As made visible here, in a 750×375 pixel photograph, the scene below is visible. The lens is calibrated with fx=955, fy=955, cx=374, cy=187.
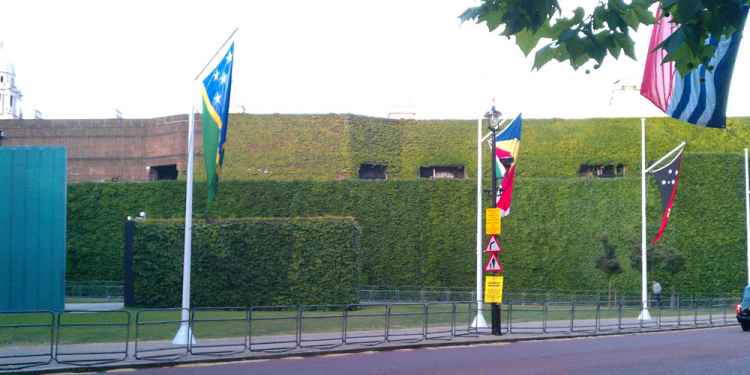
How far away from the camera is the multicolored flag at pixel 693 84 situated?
8953 millimetres

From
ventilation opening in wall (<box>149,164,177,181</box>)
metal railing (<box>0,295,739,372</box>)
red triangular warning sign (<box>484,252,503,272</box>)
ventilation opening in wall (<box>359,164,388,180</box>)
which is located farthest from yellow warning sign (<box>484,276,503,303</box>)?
ventilation opening in wall (<box>149,164,177,181</box>)

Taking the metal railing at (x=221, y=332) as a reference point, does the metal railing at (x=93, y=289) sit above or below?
below

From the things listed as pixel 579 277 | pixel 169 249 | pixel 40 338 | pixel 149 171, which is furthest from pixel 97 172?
pixel 40 338

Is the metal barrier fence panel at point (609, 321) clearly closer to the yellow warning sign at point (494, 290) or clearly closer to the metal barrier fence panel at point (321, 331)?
the yellow warning sign at point (494, 290)

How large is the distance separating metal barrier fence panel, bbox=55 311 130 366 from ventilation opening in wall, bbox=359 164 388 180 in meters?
34.6

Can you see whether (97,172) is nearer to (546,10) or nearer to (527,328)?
(527,328)

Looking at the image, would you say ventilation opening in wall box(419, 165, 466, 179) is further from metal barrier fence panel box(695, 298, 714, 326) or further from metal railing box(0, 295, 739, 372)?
metal railing box(0, 295, 739, 372)

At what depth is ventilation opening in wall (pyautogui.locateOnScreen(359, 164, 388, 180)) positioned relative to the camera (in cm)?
5922

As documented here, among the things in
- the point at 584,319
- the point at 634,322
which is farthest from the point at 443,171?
the point at 584,319

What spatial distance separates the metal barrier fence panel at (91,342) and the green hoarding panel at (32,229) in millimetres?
7568

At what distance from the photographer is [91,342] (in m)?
22.9

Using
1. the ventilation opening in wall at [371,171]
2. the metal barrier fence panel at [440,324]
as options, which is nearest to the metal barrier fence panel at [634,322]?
the metal barrier fence panel at [440,324]

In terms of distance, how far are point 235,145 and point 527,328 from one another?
102 feet

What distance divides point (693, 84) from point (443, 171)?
49.7 meters
